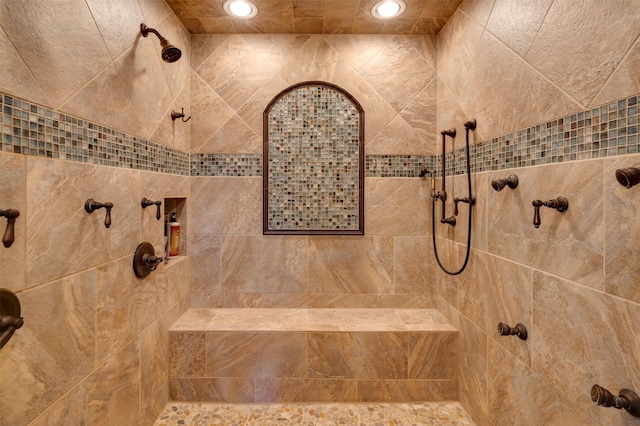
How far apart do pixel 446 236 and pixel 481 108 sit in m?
0.75

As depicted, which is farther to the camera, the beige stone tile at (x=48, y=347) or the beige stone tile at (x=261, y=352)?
the beige stone tile at (x=261, y=352)

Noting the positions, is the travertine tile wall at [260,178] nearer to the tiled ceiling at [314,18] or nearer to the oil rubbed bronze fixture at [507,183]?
Result: the tiled ceiling at [314,18]

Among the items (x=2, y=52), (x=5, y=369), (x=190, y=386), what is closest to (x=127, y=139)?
(x=2, y=52)

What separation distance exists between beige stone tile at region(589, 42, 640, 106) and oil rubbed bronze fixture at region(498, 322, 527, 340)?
830 mm

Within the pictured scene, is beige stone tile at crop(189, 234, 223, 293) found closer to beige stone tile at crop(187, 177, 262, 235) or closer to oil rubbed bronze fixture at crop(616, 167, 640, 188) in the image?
beige stone tile at crop(187, 177, 262, 235)

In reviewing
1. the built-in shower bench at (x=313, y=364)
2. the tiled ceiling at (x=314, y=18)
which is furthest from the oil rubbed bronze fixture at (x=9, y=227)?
the tiled ceiling at (x=314, y=18)

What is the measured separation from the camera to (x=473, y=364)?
5.24ft

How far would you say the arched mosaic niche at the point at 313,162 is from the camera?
6.76 ft

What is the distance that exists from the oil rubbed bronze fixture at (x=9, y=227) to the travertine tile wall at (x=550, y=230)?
5.30 feet

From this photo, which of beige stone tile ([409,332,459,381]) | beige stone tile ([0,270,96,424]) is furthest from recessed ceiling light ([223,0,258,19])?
beige stone tile ([409,332,459,381])

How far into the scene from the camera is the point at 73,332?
Answer: 108cm

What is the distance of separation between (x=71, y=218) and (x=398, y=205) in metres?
1.69

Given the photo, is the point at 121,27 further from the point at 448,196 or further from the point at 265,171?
the point at 448,196

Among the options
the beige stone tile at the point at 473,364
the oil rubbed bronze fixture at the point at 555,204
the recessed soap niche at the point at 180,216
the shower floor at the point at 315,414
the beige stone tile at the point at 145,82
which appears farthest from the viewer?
the recessed soap niche at the point at 180,216
